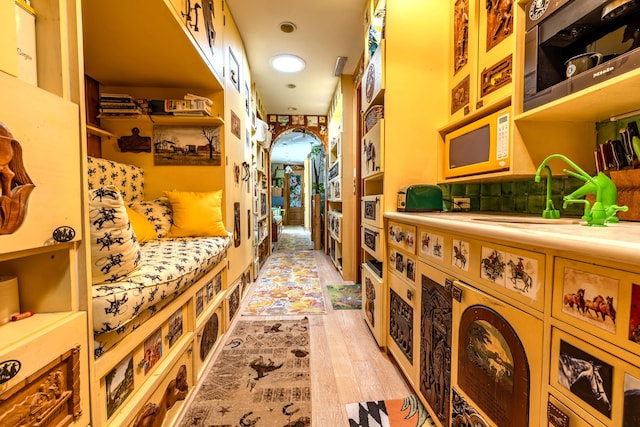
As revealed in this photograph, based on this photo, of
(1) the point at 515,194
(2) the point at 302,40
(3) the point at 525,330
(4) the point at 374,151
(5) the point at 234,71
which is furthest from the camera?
(2) the point at 302,40

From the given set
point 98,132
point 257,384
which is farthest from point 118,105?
point 257,384

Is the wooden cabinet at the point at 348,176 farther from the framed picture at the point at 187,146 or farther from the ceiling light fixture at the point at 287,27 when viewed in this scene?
the framed picture at the point at 187,146

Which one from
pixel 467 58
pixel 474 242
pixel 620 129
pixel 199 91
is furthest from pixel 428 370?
pixel 199 91

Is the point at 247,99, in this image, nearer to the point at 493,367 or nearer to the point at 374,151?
the point at 374,151

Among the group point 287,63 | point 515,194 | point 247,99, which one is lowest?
point 515,194

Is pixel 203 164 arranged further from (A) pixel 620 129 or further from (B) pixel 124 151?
(A) pixel 620 129

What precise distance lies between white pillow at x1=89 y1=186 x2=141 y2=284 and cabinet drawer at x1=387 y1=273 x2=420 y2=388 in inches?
52.4

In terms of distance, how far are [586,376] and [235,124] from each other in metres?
2.75

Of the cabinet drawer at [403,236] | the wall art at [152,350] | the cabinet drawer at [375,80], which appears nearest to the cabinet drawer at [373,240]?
the cabinet drawer at [403,236]

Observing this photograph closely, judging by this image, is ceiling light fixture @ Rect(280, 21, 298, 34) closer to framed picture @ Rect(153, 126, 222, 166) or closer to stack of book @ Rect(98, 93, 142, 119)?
framed picture @ Rect(153, 126, 222, 166)

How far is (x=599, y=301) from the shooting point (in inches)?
22.1

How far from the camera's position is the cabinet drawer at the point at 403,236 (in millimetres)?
1453

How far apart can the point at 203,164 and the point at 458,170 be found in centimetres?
194

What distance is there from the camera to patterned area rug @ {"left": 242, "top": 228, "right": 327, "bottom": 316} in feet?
8.63
